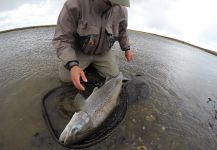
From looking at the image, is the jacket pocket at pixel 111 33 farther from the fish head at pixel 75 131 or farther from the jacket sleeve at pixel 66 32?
the fish head at pixel 75 131

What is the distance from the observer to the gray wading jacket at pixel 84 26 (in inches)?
126

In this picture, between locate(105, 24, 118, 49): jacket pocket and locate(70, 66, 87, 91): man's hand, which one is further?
locate(105, 24, 118, 49): jacket pocket

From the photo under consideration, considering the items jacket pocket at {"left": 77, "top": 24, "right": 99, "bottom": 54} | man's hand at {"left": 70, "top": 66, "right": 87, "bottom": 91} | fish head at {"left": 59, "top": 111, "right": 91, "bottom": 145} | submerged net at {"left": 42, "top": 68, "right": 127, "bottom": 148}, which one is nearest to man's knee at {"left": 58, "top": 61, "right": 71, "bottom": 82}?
submerged net at {"left": 42, "top": 68, "right": 127, "bottom": 148}

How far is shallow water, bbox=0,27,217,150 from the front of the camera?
2949 millimetres

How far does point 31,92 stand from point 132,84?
1664mm

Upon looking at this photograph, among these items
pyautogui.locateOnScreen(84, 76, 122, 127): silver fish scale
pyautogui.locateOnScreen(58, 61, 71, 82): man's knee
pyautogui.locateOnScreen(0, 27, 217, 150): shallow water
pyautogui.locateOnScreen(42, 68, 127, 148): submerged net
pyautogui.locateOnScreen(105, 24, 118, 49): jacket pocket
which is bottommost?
pyautogui.locateOnScreen(0, 27, 217, 150): shallow water

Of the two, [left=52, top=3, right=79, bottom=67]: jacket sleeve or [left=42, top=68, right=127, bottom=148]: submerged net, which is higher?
[left=52, top=3, right=79, bottom=67]: jacket sleeve

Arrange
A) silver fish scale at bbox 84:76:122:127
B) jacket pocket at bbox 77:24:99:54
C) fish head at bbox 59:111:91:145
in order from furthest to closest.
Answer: jacket pocket at bbox 77:24:99:54 < silver fish scale at bbox 84:76:122:127 < fish head at bbox 59:111:91:145

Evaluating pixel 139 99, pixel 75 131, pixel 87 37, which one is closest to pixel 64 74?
pixel 87 37

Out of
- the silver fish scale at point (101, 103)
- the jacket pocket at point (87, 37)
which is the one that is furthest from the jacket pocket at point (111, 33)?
the silver fish scale at point (101, 103)

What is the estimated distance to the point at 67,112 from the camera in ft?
10.6

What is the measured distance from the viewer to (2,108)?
3244mm

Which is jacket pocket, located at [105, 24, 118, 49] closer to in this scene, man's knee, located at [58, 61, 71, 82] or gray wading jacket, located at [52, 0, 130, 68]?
gray wading jacket, located at [52, 0, 130, 68]

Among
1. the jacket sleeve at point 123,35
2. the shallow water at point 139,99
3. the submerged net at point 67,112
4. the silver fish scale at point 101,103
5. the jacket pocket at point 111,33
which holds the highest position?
the jacket pocket at point 111,33
